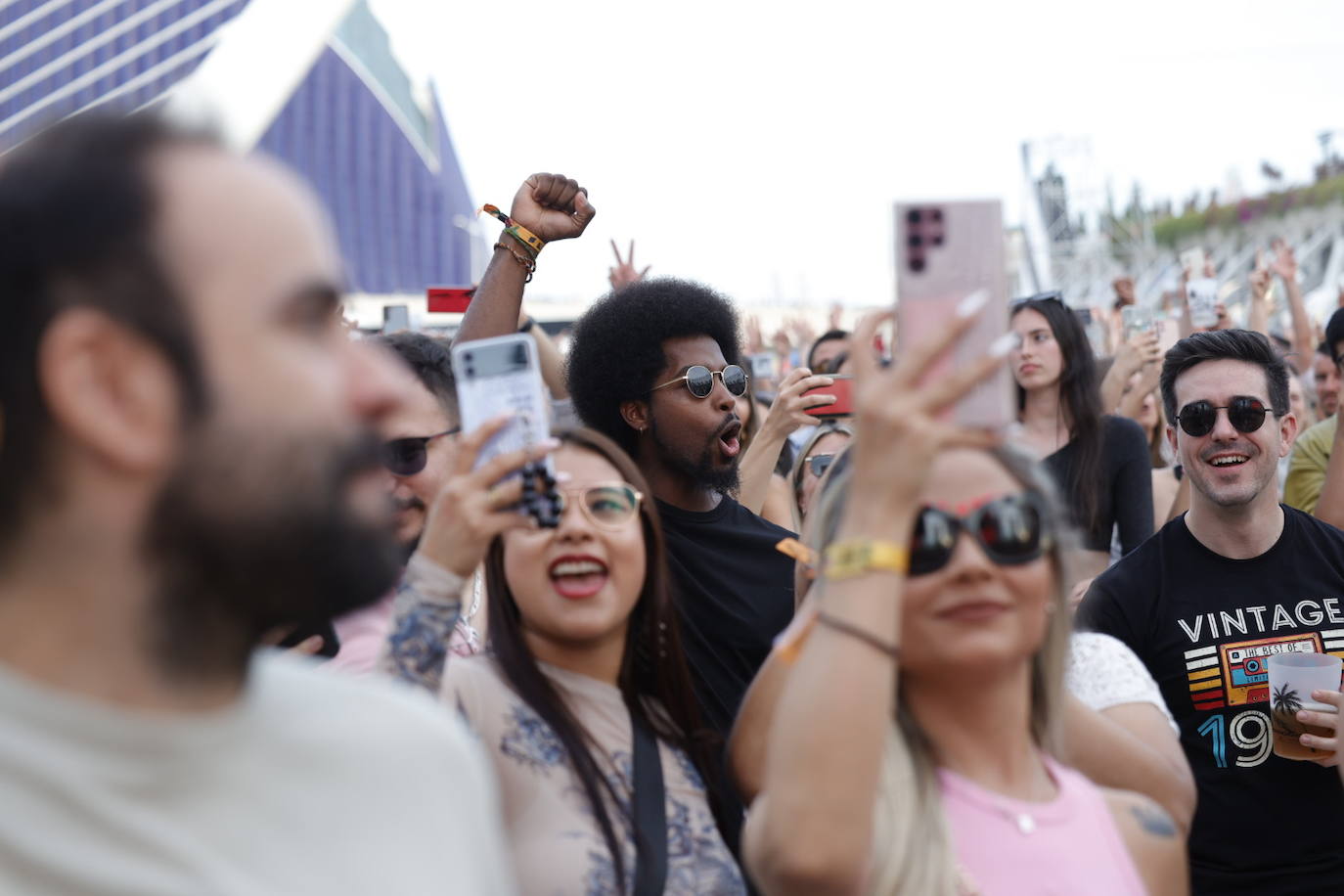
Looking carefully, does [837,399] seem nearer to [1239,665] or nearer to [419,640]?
[1239,665]

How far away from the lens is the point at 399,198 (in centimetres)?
5053

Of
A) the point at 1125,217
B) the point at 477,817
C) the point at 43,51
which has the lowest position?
the point at 477,817

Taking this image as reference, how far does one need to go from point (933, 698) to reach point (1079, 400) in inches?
134

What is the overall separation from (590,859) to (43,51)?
4904 centimetres

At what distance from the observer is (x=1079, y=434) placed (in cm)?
500

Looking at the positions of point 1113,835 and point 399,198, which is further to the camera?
point 399,198

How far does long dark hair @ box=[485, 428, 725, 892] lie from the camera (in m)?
2.27

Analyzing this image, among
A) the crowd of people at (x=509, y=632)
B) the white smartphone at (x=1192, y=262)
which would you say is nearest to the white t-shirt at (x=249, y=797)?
the crowd of people at (x=509, y=632)

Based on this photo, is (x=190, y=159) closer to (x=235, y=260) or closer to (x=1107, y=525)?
(x=235, y=260)

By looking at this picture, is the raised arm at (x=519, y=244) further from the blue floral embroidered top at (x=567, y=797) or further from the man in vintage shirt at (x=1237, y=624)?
the man in vintage shirt at (x=1237, y=624)

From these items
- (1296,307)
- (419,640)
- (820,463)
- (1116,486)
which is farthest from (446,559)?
(1296,307)

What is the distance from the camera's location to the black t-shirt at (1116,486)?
479 cm

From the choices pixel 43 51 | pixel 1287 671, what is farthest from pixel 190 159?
pixel 43 51

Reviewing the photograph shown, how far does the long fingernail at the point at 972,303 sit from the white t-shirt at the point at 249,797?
800mm
